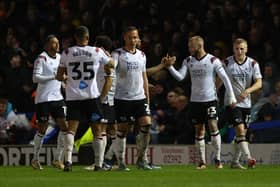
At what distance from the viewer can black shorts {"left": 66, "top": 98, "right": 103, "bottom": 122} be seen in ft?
52.0

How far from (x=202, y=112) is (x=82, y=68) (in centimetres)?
281

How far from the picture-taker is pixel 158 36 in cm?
2444

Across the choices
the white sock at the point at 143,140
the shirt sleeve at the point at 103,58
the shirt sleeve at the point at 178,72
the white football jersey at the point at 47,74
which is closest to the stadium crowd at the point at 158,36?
the shirt sleeve at the point at 178,72

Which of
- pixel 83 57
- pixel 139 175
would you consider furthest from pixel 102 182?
pixel 83 57

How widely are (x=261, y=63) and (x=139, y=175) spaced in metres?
7.57

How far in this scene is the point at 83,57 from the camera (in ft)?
52.0

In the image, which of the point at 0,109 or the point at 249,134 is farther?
the point at 0,109

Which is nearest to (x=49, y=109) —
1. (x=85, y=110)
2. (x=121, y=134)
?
(x=121, y=134)

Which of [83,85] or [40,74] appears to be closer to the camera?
[83,85]

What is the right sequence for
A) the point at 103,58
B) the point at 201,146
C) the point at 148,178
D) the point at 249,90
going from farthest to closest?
the point at 201,146, the point at 249,90, the point at 103,58, the point at 148,178

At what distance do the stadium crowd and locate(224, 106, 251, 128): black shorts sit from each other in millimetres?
2508

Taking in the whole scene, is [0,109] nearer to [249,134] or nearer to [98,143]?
[249,134]

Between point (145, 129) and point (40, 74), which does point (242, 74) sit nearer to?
point (145, 129)

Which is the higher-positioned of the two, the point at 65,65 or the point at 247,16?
the point at 247,16
